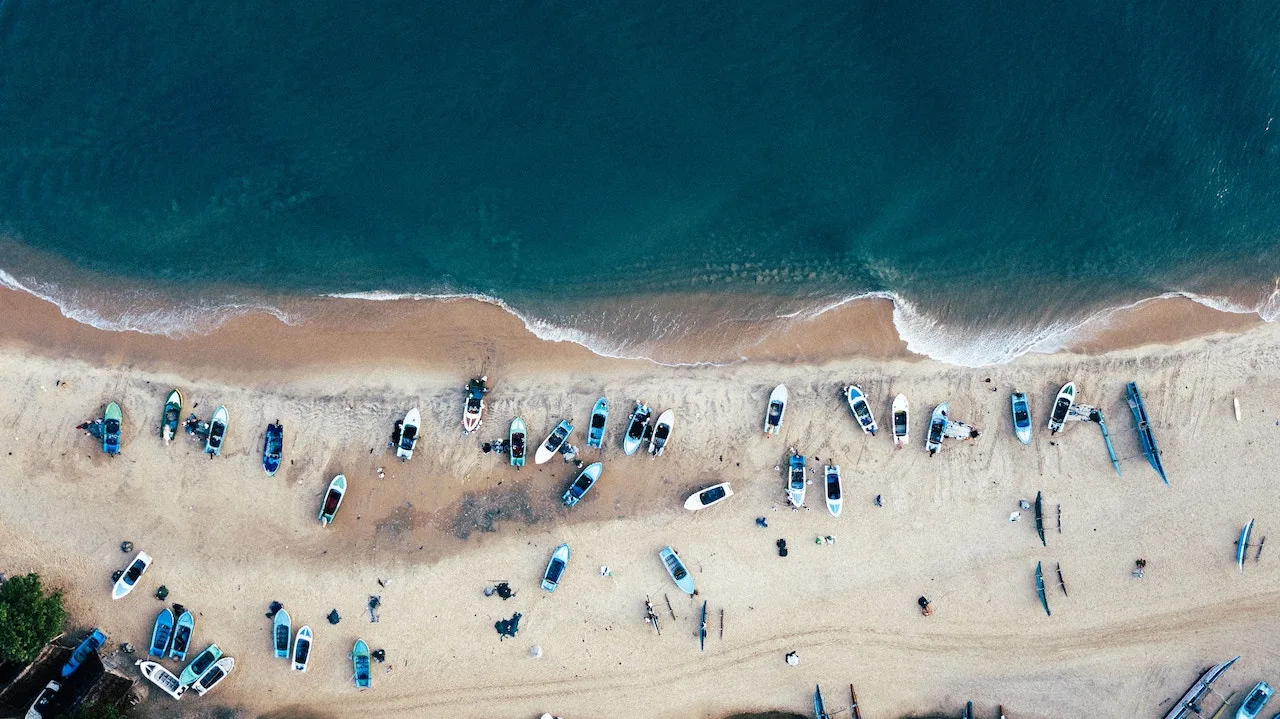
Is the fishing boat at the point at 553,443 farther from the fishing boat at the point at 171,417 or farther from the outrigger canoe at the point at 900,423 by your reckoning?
the fishing boat at the point at 171,417

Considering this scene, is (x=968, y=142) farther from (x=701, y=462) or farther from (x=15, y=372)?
(x=15, y=372)

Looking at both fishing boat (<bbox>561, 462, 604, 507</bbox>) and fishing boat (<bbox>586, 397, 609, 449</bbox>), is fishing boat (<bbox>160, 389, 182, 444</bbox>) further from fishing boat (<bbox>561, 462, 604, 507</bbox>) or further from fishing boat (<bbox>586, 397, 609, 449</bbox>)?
fishing boat (<bbox>586, 397, 609, 449</bbox>)

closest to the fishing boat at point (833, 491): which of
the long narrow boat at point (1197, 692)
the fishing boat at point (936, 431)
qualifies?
the fishing boat at point (936, 431)

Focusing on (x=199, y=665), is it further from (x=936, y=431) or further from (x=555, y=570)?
(x=936, y=431)

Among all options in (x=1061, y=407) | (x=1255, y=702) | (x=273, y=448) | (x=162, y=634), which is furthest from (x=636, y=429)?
(x=1255, y=702)

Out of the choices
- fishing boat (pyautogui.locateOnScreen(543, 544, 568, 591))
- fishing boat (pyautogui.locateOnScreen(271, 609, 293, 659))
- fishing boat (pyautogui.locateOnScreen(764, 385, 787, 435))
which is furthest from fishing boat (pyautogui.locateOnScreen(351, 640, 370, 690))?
fishing boat (pyautogui.locateOnScreen(764, 385, 787, 435))

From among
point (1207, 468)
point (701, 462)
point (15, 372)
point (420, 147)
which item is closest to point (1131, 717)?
point (1207, 468)
